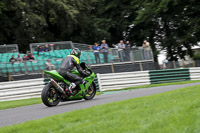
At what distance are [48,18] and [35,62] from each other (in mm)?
10623

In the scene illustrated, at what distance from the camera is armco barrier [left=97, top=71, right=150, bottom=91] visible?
18.7 meters

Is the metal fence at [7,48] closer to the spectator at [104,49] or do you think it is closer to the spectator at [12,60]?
the spectator at [12,60]

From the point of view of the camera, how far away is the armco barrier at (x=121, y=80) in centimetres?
1870

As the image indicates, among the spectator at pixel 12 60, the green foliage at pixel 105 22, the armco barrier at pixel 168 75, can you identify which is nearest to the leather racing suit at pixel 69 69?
the spectator at pixel 12 60

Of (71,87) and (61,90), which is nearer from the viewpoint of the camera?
(61,90)

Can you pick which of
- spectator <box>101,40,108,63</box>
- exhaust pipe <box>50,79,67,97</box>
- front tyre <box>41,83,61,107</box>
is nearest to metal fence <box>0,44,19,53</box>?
spectator <box>101,40,108,63</box>

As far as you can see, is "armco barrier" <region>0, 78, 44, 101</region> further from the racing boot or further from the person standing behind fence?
the racing boot

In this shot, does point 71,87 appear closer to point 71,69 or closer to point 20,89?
point 71,69

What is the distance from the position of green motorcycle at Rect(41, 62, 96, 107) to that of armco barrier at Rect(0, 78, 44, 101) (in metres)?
6.27

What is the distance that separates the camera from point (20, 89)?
677 inches

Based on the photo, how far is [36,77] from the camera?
62.8ft

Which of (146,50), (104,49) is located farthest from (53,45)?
(146,50)

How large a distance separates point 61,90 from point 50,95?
330mm

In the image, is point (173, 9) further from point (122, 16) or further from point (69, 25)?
point (69, 25)
